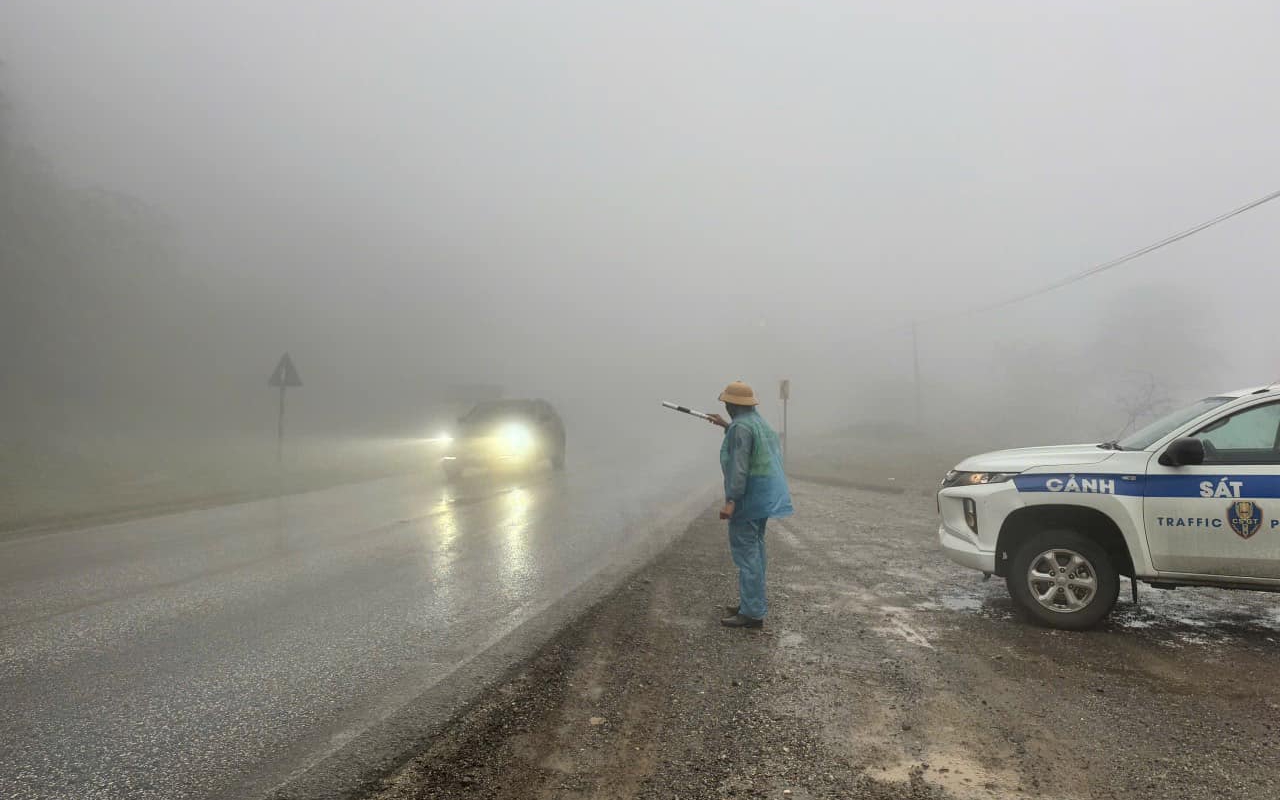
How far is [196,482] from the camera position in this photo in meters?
16.9

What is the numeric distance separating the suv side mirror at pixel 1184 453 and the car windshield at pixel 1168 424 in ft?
1.35

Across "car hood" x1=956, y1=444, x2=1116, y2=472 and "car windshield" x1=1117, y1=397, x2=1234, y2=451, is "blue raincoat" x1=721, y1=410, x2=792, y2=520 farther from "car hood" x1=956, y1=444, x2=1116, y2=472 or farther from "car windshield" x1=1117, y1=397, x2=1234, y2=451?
"car windshield" x1=1117, y1=397, x2=1234, y2=451

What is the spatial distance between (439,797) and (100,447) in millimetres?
25036

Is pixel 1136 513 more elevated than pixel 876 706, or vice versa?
pixel 1136 513

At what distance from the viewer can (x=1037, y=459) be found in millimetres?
5844

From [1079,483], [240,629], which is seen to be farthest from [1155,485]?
[240,629]

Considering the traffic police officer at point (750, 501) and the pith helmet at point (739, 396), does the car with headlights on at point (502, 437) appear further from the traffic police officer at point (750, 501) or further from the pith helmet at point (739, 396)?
the traffic police officer at point (750, 501)

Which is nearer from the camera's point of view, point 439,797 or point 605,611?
point 439,797

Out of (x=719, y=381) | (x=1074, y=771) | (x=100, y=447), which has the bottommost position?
(x=1074, y=771)

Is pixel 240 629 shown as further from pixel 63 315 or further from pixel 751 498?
pixel 63 315

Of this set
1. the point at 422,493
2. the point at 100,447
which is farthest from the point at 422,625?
A: the point at 100,447

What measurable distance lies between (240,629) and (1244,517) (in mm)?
7181

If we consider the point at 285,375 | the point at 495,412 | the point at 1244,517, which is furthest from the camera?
the point at 285,375

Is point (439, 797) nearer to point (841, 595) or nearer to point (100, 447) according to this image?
point (841, 595)
